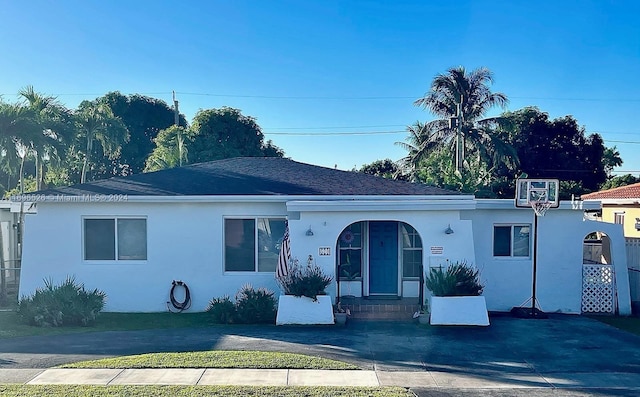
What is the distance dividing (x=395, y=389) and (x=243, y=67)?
16.2 m

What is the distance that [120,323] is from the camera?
462 inches

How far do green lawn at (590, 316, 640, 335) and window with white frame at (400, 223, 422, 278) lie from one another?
178 inches

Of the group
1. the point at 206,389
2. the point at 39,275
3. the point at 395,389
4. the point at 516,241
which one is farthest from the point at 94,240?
the point at 516,241

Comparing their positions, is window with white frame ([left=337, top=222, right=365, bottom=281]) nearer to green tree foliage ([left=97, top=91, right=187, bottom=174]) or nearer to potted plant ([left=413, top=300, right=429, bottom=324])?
potted plant ([left=413, top=300, right=429, bottom=324])

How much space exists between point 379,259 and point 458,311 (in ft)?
9.00

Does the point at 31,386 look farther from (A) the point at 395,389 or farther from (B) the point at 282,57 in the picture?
(B) the point at 282,57

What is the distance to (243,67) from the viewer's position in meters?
20.8

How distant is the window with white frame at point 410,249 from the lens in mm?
13602

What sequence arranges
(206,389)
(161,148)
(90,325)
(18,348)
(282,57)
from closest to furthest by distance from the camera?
(206,389)
(18,348)
(90,325)
(282,57)
(161,148)

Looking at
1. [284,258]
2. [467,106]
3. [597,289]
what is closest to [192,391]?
[284,258]

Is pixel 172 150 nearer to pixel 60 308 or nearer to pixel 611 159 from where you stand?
pixel 60 308

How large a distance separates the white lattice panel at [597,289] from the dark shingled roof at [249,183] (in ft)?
13.9

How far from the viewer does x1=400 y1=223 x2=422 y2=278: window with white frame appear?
44.6ft

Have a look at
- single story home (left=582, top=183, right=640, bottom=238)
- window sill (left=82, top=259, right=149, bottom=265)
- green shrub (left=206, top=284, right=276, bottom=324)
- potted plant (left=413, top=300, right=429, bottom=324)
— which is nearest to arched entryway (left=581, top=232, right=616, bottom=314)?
potted plant (left=413, top=300, right=429, bottom=324)
